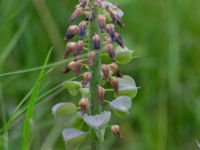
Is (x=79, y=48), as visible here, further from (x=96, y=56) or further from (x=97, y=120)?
(x=97, y=120)

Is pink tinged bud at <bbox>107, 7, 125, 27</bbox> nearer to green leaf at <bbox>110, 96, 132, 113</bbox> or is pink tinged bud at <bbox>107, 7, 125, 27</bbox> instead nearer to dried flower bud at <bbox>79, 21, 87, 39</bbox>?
dried flower bud at <bbox>79, 21, 87, 39</bbox>

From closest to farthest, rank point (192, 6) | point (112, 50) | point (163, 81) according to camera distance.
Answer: point (112, 50)
point (163, 81)
point (192, 6)

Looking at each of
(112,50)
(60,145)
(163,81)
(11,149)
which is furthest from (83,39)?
(163,81)

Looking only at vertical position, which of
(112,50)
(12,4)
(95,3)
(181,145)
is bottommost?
(181,145)

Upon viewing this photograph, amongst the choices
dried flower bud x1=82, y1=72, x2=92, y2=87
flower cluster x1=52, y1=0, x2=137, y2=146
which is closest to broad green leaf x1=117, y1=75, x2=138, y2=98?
flower cluster x1=52, y1=0, x2=137, y2=146

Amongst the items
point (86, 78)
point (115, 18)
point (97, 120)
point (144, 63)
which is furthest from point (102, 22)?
point (144, 63)

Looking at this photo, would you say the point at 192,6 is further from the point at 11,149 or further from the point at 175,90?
the point at 11,149
